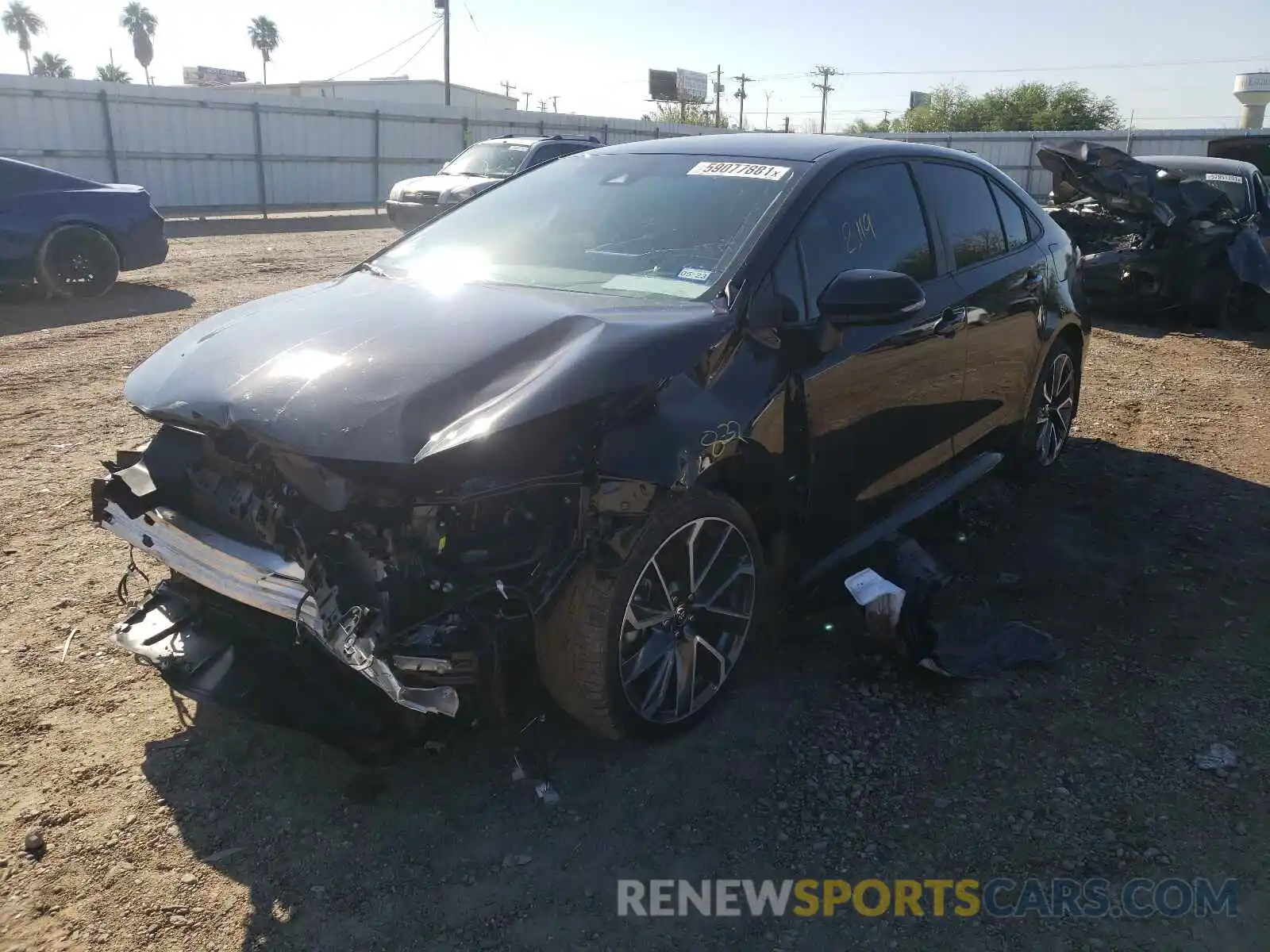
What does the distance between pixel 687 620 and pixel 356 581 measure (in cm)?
104

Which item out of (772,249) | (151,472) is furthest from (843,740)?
(151,472)

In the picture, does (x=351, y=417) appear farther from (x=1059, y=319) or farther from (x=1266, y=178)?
(x=1266, y=178)

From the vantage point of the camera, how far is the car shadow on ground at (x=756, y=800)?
2398 mm

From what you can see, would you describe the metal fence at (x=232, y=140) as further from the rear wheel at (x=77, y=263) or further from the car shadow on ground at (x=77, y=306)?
the rear wheel at (x=77, y=263)

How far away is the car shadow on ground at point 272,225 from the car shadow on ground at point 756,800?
646 inches

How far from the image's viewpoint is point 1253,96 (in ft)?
119

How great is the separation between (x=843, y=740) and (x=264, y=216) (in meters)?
20.4

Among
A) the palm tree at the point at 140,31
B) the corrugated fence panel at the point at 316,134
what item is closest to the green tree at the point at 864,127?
the corrugated fence panel at the point at 316,134

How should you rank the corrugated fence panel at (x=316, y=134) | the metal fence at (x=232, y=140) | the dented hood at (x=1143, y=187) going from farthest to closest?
the corrugated fence panel at (x=316, y=134) → the metal fence at (x=232, y=140) → the dented hood at (x=1143, y=187)

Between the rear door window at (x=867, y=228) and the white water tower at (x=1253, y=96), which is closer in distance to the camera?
the rear door window at (x=867, y=228)

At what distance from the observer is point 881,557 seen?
3748mm

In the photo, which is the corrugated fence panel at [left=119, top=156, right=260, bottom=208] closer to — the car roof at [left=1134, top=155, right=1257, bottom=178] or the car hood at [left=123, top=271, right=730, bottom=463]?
the car roof at [left=1134, top=155, right=1257, bottom=178]

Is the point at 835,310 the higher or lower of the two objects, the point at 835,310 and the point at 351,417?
the higher

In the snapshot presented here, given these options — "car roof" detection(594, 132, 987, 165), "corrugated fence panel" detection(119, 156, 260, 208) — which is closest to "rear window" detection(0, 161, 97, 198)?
"car roof" detection(594, 132, 987, 165)
